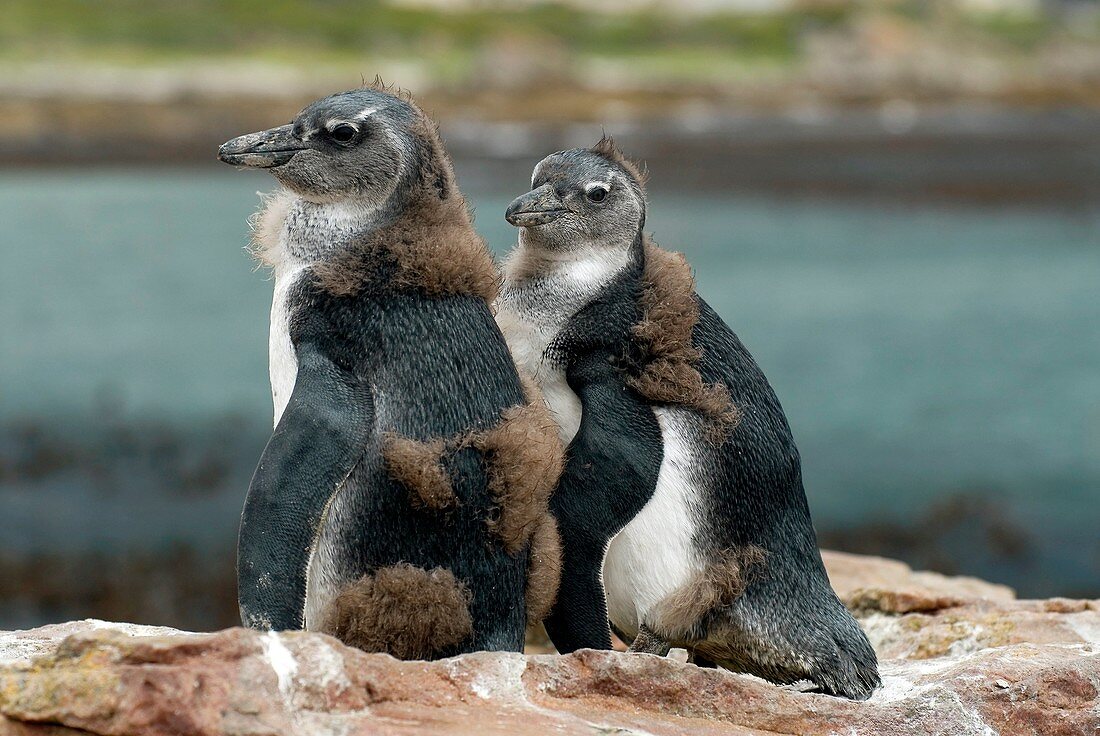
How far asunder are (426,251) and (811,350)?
33.0ft

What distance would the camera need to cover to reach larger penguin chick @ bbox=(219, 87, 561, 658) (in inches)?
109

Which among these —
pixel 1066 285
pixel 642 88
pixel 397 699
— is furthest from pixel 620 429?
pixel 642 88

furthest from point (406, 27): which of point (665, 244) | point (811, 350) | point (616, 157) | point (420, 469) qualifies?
point (420, 469)

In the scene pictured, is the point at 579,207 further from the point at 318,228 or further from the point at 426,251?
the point at 318,228

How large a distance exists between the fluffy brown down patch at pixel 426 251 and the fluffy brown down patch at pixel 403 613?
0.59 m

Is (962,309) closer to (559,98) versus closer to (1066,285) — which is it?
(1066,285)

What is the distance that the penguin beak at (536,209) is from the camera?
3184 mm

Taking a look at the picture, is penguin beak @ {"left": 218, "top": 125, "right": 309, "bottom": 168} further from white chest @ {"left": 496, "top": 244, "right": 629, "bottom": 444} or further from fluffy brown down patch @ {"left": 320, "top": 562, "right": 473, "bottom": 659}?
fluffy brown down patch @ {"left": 320, "top": 562, "right": 473, "bottom": 659}

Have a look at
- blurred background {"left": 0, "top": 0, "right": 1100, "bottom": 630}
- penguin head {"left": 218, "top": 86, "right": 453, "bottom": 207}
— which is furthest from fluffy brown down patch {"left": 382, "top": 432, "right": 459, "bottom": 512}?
blurred background {"left": 0, "top": 0, "right": 1100, "bottom": 630}

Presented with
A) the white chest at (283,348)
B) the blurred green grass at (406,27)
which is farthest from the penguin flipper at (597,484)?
the blurred green grass at (406,27)

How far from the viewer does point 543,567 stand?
118 inches

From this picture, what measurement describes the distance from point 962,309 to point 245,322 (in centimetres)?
738

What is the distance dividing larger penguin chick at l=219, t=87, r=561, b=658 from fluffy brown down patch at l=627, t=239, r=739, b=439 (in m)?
0.29

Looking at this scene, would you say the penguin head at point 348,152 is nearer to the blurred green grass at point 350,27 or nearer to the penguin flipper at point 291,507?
the penguin flipper at point 291,507
